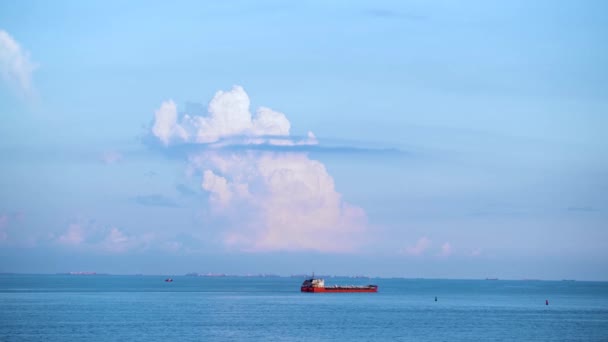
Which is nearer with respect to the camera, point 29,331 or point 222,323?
point 29,331

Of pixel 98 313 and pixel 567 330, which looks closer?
pixel 567 330

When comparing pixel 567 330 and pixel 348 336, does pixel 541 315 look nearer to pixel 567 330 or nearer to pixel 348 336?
pixel 567 330

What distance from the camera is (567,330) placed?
386ft

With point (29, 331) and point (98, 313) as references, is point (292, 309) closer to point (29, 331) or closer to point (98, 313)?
point (98, 313)

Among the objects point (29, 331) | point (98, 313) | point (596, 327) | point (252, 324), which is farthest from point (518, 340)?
point (98, 313)

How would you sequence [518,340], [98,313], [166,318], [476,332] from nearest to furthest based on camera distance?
1. [518,340]
2. [476,332]
3. [166,318]
4. [98,313]

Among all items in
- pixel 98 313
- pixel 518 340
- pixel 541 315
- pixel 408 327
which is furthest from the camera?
pixel 541 315

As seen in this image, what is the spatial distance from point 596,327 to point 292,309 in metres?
58.5

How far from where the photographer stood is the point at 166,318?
129500 millimetres

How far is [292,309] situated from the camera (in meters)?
158

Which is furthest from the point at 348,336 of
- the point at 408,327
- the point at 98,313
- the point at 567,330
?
the point at 98,313

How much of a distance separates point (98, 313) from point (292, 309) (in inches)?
1500

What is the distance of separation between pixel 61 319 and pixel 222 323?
25.4 meters

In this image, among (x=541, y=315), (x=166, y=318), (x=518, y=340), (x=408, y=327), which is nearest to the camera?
(x=518, y=340)
